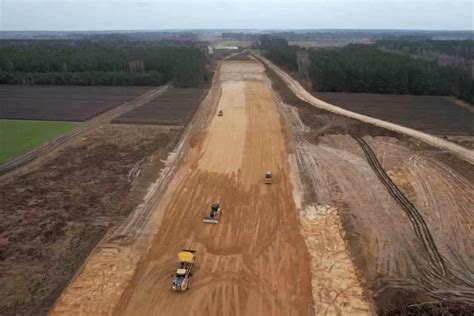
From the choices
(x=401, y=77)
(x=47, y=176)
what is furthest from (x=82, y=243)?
(x=401, y=77)

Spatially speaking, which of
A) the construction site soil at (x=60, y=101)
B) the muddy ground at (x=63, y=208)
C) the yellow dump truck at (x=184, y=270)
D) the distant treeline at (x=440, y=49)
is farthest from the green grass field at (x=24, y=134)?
the distant treeline at (x=440, y=49)

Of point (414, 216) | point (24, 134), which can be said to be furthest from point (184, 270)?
point (24, 134)

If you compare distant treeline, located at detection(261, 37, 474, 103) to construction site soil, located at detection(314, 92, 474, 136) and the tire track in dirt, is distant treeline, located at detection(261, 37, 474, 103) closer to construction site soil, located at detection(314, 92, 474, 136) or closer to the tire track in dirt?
construction site soil, located at detection(314, 92, 474, 136)

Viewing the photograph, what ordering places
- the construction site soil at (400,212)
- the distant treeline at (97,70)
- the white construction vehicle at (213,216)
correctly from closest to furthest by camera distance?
1. the construction site soil at (400,212)
2. the white construction vehicle at (213,216)
3. the distant treeline at (97,70)

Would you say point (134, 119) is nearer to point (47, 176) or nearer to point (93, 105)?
point (93, 105)

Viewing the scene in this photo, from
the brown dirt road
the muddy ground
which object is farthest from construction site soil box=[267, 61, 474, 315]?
the muddy ground

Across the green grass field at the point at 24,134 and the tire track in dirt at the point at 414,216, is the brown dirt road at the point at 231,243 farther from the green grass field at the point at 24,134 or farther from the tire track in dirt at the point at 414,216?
the green grass field at the point at 24,134
